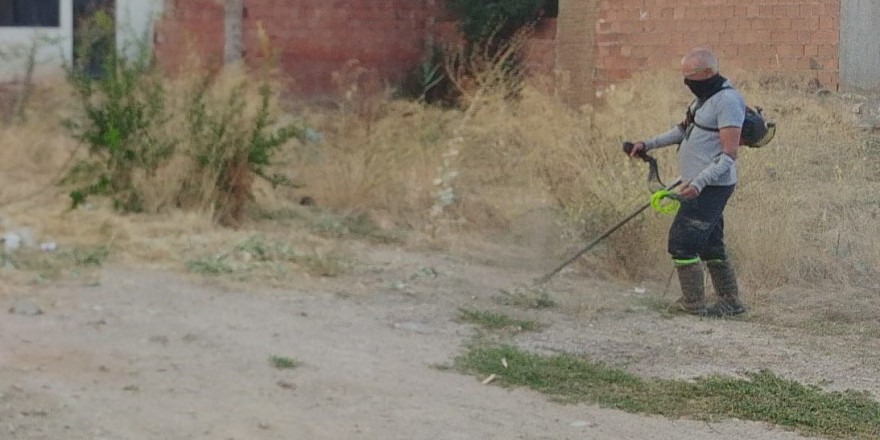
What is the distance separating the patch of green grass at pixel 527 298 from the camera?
7469 mm

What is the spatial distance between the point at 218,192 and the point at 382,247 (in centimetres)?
129

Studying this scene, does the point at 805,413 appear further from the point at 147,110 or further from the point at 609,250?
the point at 147,110

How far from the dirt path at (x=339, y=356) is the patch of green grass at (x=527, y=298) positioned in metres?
0.09

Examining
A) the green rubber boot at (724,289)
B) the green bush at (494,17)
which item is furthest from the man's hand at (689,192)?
the green bush at (494,17)

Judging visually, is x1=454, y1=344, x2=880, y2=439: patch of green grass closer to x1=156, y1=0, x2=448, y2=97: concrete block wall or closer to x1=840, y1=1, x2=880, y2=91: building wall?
x1=840, y1=1, x2=880, y2=91: building wall

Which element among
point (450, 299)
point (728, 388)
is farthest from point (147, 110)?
point (728, 388)

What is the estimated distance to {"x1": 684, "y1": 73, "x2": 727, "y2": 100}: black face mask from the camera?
7.01m

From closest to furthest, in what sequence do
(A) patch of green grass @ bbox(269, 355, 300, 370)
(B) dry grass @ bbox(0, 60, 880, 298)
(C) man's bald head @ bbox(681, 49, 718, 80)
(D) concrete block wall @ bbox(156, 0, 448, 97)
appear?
1. (A) patch of green grass @ bbox(269, 355, 300, 370)
2. (C) man's bald head @ bbox(681, 49, 718, 80)
3. (B) dry grass @ bbox(0, 60, 880, 298)
4. (D) concrete block wall @ bbox(156, 0, 448, 97)

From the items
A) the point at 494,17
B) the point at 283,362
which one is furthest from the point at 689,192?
the point at 494,17

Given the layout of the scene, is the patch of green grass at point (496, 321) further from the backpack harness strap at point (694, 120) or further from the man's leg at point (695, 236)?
the backpack harness strap at point (694, 120)

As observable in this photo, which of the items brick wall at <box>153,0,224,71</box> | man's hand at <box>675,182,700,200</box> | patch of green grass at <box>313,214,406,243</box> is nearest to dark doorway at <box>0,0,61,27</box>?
brick wall at <box>153,0,224,71</box>

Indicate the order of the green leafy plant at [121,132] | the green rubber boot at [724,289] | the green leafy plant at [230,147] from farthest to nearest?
the green leafy plant at [230,147]
the green leafy plant at [121,132]
the green rubber boot at [724,289]

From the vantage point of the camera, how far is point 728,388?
5.64 metres

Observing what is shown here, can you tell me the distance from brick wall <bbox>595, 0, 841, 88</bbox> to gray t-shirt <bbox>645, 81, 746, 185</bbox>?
199 inches
